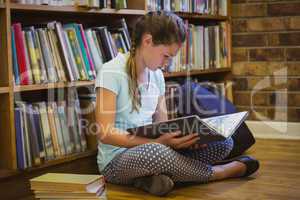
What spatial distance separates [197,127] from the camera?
1904 millimetres

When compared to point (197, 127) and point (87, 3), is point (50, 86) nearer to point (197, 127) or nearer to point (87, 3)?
point (87, 3)

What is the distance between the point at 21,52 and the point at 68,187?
1.83 ft

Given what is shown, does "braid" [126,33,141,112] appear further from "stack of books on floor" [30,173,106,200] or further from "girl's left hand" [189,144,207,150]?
"stack of books on floor" [30,173,106,200]

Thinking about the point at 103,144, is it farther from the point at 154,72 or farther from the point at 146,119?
the point at 154,72

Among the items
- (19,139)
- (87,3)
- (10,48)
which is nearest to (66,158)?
(19,139)

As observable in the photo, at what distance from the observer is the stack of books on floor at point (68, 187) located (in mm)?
1760

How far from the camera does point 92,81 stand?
7.47ft

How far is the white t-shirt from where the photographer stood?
203cm

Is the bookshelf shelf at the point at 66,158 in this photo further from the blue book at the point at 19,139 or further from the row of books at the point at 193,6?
the row of books at the point at 193,6

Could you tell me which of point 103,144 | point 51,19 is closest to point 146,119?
point 103,144

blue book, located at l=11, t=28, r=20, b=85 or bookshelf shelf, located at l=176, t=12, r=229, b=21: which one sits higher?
bookshelf shelf, located at l=176, t=12, r=229, b=21

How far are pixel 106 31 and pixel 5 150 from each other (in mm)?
727

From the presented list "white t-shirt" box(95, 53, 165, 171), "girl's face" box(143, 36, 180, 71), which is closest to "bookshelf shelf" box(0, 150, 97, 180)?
"white t-shirt" box(95, 53, 165, 171)

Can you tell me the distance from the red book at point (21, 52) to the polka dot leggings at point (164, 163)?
48 centimetres
